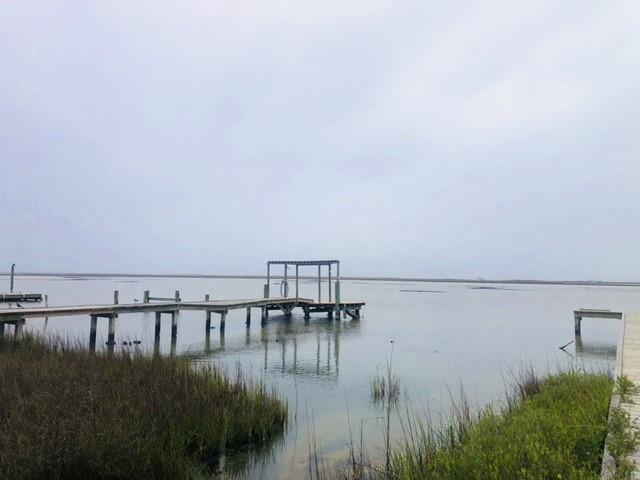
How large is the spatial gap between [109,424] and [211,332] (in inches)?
666

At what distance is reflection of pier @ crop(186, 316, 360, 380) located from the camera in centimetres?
1334

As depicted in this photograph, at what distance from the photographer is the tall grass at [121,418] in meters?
4.36

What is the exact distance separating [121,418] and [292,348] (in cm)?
1185

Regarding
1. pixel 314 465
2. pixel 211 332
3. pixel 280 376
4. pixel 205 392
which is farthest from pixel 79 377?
pixel 211 332

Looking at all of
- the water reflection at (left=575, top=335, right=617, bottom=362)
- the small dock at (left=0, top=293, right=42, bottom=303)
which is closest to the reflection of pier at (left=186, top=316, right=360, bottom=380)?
the water reflection at (left=575, top=335, right=617, bottom=362)

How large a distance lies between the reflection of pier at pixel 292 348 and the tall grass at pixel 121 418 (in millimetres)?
4796

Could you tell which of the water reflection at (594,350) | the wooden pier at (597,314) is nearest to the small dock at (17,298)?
the water reflection at (594,350)

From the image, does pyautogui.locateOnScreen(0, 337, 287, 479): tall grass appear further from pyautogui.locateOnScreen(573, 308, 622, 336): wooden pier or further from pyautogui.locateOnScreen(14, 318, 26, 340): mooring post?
pyautogui.locateOnScreen(573, 308, 622, 336): wooden pier

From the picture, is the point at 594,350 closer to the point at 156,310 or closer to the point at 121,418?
the point at 156,310

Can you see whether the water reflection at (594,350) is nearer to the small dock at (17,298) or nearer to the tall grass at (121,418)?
the tall grass at (121,418)

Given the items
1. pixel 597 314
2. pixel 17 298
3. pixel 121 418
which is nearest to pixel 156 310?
pixel 121 418

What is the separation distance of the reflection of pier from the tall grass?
4796mm

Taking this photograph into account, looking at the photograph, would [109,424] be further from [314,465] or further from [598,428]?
[598,428]

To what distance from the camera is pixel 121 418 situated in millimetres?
5285
